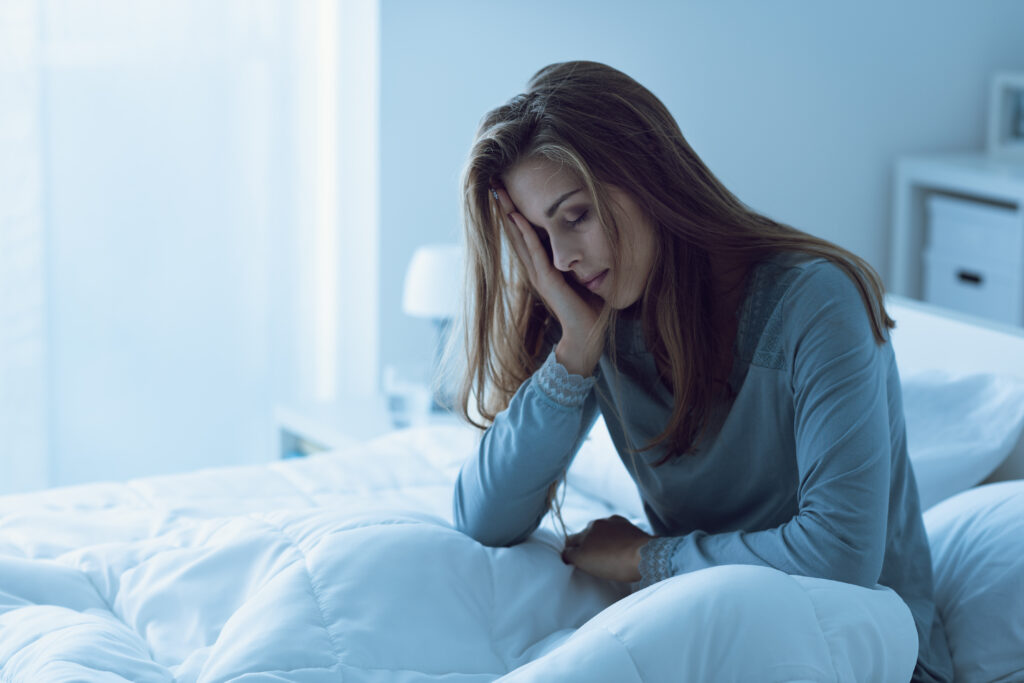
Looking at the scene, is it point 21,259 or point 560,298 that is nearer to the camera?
point 560,298

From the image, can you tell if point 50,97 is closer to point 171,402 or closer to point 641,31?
point 171,402

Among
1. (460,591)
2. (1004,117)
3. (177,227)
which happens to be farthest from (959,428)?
(1004,117)

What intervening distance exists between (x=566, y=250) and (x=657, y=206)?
107 millimetres

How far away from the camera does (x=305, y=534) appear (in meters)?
1.25

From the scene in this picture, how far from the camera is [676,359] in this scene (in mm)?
1230

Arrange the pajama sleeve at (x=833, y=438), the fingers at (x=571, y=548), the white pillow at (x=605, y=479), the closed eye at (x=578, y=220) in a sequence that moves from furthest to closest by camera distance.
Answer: the white pillow at (x=605, y=479) < the fingers at (x=571, y=548) < the closed eye at (x=578, y=220) < the pajama sleeve at (x=833, y=438)

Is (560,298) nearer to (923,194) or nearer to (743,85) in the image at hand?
(743,85)

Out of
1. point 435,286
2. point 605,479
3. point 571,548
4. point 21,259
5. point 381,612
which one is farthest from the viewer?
point 21,259

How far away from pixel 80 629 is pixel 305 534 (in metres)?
0.26

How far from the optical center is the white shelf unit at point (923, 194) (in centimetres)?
313

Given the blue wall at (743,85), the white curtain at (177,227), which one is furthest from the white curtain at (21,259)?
the blue wall at (743,85)

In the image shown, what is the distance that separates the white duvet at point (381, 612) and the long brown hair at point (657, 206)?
25cm

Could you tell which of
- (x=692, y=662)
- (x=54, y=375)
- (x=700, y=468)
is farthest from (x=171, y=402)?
(x=692, y=662)

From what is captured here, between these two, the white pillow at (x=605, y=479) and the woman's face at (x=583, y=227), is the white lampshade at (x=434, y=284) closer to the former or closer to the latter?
the white pillow at (x=605, y=479)
